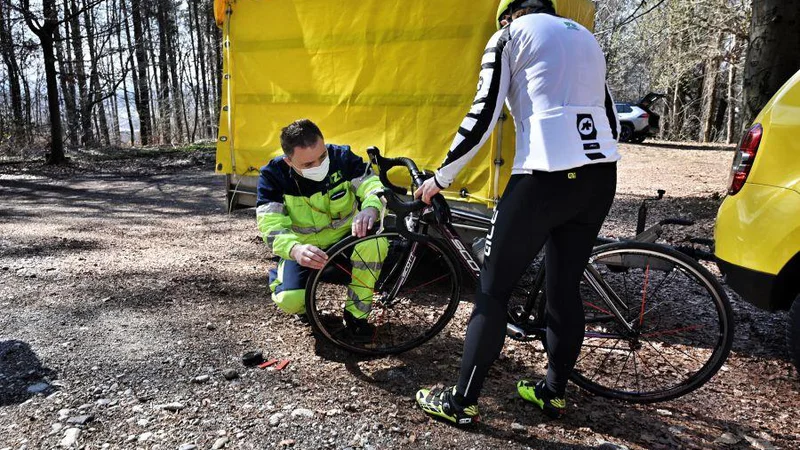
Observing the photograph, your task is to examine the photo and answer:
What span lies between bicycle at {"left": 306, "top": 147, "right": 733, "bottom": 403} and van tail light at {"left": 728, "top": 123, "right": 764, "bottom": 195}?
1.44 feet

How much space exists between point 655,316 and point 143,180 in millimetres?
11237

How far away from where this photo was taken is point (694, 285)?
9.28ft

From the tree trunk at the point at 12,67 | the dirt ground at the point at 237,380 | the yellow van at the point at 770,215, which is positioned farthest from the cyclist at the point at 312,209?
the tree trunk at the point at 12,67

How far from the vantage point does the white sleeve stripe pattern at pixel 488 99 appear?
2143 mm

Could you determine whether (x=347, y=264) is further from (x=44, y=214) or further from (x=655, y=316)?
(x=44, y=214)

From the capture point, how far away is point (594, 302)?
9.47 ft

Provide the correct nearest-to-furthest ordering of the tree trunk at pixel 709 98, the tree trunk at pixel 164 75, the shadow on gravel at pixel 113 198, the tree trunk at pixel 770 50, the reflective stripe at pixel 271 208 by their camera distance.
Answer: the reflective stripe at pixel 271 208
the tree trunk at pixel 770 50
the shadow on gravel at pixel 113 198
the tree trunk at pixel 709 98
the tree trunk at pixel 164 75

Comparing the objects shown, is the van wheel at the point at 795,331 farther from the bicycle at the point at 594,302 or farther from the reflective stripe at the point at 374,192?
the reflective stripe at the point at 374,192

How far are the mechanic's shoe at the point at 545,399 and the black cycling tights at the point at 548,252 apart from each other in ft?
0.26

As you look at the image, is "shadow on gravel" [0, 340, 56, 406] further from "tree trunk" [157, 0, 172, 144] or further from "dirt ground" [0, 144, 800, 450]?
"tree trunk" [157, 0, 172, 144]

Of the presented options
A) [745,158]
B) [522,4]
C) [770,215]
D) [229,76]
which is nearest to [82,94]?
[229,76]

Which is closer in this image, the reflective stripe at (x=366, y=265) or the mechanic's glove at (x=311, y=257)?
the mechanic's glove at (x=311, y=257)

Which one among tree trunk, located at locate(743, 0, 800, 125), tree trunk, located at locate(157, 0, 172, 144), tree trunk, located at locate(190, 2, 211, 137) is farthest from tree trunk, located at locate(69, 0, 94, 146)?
tree trunk, located at locate(743, 0, 800, 125)

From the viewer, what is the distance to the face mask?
3.28 meters
